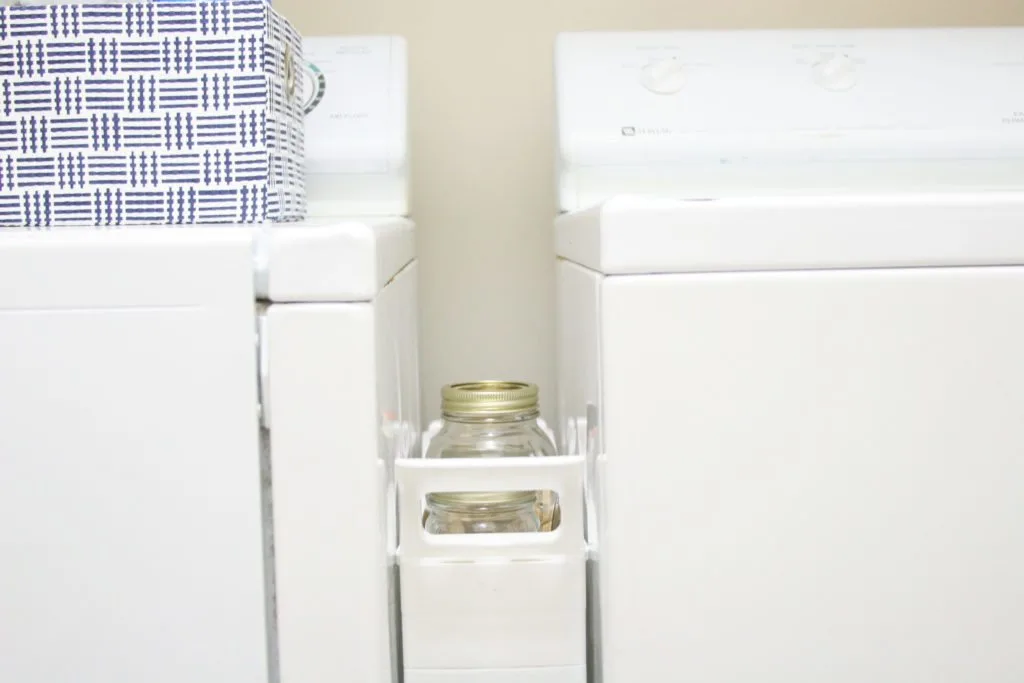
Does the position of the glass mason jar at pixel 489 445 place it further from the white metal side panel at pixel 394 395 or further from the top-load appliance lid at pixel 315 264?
the top-load appliance lid at pixel 315 264

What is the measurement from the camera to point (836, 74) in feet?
3.74

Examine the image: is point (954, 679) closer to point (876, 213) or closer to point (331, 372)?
point (876, 213)

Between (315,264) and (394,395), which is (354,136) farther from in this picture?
(315,264)

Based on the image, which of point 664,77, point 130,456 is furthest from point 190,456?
point 664,77

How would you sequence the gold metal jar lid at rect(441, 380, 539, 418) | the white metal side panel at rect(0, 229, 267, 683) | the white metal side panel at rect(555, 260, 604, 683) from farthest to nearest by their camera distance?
the gold metal jar lid at rect(441, 380, 539, 418)
the white metal side panel at rect(555, 260, 604, 683)
the white metal side panel at rect(0, 229, 267, 683)

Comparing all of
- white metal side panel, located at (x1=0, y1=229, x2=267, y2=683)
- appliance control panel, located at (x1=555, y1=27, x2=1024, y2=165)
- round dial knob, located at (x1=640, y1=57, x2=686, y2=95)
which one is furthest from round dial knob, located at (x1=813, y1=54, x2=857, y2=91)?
white metal side panel, located at (x1=0, y1=229, x2=267, y2=683)

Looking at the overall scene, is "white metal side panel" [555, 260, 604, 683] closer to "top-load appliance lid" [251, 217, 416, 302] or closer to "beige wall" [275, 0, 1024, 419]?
"top-load appliance lid" [251, 217, 416, 302]

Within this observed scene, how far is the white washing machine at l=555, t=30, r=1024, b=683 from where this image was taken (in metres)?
0.69

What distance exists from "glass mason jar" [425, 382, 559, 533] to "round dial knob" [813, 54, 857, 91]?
1.58ft

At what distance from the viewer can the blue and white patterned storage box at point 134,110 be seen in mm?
807

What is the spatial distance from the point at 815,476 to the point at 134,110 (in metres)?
0.56

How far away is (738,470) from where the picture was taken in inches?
27.6

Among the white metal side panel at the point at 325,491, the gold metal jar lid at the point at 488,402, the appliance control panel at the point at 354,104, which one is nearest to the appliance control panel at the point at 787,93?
the appliance control panel at the point at 354,104

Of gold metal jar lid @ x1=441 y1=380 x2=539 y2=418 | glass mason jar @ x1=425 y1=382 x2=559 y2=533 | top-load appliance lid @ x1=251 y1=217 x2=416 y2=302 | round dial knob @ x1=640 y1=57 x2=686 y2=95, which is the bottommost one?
glass mason jar @ x1=425 y1=382 x2=559 y2=533
